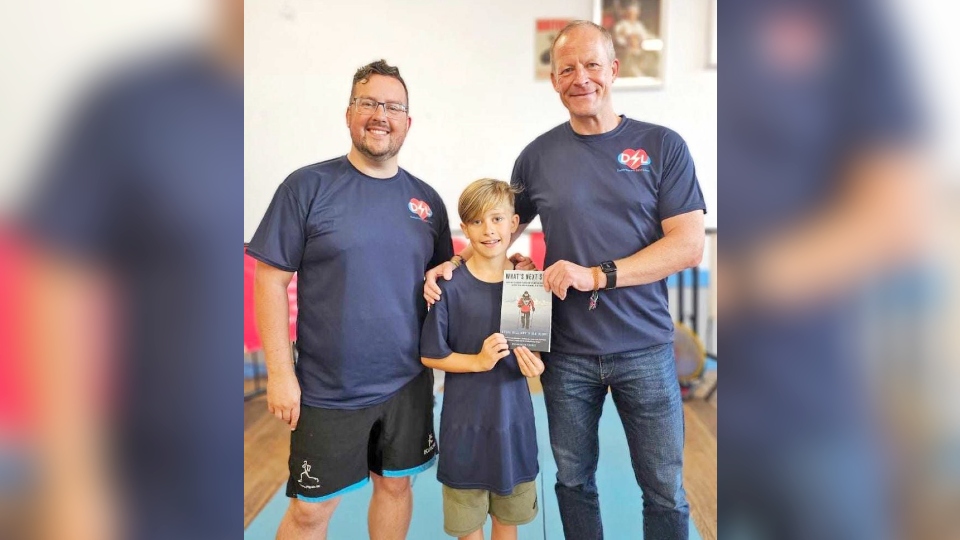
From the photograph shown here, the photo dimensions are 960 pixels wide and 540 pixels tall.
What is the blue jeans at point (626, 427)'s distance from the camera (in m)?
1.71

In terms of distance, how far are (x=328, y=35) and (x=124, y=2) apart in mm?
2563

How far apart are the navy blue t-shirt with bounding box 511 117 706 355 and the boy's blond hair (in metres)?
0.13

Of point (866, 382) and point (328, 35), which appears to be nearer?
point (866, 382)

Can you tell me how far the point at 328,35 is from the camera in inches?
116

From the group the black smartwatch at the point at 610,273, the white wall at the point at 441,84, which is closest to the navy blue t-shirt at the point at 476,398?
the black smartwatch at the point at 610,273

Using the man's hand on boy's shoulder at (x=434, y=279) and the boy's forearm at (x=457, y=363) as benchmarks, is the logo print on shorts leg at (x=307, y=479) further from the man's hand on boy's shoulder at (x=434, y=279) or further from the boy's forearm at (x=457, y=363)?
the man's hand on boy's shoulder at (x=434, y=279)

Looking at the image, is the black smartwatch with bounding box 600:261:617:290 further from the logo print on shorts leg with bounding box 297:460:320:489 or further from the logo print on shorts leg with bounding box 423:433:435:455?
the logo print on shorts leg with bounding box 297:460:320:489

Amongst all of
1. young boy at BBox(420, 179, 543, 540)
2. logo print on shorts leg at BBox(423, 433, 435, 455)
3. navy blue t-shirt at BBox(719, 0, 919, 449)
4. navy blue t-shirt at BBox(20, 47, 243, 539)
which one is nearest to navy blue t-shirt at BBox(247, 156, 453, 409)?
young boy at BBox(420, 179, 543, 540)

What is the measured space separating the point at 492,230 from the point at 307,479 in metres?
0.98

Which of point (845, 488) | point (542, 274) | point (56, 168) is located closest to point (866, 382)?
point (845, 488)

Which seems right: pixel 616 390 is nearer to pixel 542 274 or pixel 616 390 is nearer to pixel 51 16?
pixel 542 274

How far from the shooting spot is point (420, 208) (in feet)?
5.87

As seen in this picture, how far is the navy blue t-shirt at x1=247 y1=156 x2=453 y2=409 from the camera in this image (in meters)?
1.68

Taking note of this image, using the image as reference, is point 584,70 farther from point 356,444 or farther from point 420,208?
point 356,444
